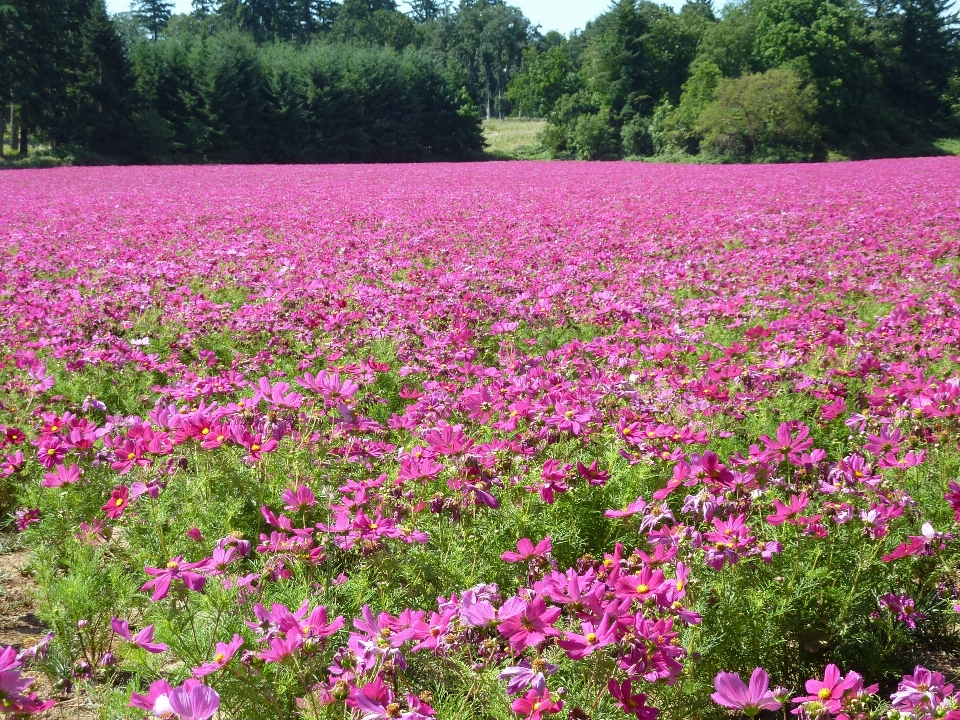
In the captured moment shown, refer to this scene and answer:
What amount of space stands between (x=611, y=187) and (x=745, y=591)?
1870 cm

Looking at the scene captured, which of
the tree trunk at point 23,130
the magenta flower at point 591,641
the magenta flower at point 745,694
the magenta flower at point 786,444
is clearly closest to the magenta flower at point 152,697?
the magenta flower at point 591,641

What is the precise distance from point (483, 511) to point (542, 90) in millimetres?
69058

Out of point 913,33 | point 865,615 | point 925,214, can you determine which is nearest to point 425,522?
point 865,615

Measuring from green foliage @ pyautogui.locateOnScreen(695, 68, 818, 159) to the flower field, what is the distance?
125 ft

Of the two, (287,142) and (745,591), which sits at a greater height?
(287,142)

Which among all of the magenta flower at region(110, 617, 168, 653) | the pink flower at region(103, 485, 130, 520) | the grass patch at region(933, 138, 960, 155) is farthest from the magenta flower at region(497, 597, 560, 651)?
the grass patch at region(933, 138, 960, 155)

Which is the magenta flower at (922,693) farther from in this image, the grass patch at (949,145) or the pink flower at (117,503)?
the grass patch at (949,145)

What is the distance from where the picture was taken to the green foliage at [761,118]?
4003 centimetres

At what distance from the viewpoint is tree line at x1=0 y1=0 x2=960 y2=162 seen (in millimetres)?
37594

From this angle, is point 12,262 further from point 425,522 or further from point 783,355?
point 783,355

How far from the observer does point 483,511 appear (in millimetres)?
2549

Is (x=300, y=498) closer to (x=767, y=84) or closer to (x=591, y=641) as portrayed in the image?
(x=591, y=641)

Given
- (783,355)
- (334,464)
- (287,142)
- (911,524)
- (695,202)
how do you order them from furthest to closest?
1. (287,142)
2. (695,202)
3. (783,355)
4. (334,464)
5. (911,524)

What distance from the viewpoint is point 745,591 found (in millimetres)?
2051
